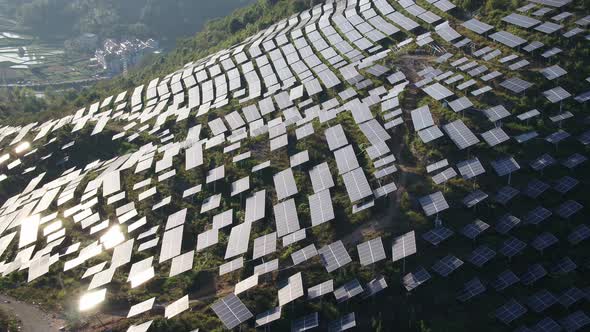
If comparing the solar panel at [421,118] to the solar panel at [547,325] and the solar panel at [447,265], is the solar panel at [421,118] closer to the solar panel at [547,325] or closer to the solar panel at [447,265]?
the solar panel at [447,265]

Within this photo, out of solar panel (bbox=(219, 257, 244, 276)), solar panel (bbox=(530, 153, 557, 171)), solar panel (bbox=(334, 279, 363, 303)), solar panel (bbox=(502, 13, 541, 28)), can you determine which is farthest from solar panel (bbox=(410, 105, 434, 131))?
solar panel (bbox=(219, 257, 244, 276))

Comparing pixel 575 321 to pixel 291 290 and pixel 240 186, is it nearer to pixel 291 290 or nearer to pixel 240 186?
pixel 291 290

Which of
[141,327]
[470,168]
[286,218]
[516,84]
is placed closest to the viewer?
[141,327]

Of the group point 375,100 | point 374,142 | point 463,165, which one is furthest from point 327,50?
point 463,165

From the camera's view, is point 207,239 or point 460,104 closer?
point 207,239

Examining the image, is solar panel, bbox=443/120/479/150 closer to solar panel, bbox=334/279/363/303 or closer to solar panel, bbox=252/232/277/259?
solar panel, bbox=334/279/363/303

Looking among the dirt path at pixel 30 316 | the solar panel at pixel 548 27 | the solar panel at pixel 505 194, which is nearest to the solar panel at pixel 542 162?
the solar panel at pixel 505 194

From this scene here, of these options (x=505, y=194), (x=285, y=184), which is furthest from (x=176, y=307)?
(x=505, y=194)
